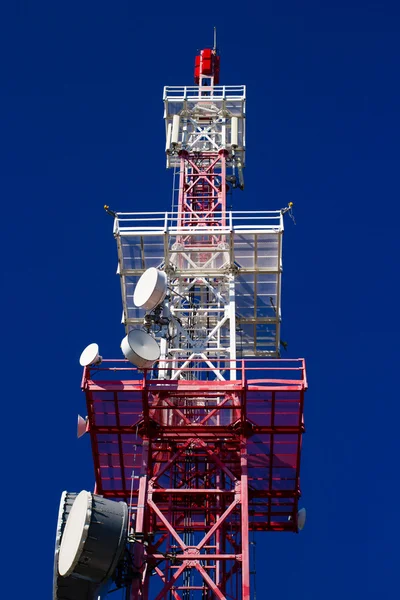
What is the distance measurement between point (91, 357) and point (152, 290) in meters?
4.06

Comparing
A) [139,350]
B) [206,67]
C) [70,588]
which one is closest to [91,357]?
[139,350]

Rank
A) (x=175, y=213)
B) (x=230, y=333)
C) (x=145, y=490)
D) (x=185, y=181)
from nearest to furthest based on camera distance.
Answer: (x=145, y=490) → (x=230, y=333) → (x=175, y=213) → (x=185, y=181)

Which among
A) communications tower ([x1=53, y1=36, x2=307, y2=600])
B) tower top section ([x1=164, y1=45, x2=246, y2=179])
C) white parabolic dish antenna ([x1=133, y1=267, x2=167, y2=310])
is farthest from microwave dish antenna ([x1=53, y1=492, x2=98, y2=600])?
tower top section ([x1=164, y1=45, x2=246, y2=179])

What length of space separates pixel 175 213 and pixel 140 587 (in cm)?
1888

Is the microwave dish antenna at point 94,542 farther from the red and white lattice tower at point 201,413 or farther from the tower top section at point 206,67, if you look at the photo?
the tower top section at point 206,67

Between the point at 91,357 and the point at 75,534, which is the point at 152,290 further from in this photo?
the point at 75,534

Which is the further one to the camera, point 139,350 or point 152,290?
point 152,290

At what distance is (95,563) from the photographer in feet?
150

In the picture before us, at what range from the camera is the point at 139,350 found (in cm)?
5134

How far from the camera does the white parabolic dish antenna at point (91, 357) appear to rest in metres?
51.7

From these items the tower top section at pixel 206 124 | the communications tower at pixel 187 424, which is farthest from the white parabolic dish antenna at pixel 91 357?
the tower top section at pixel 206 124

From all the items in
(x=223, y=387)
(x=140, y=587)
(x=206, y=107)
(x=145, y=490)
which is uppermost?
(x=206, y=107)

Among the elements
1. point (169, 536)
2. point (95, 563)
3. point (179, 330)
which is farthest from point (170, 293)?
point (95, 563)

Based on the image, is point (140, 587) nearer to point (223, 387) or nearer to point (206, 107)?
point (223, 387)
